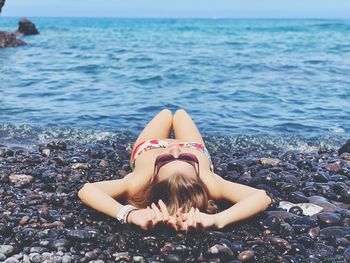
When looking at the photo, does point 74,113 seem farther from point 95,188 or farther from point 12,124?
point 95,188

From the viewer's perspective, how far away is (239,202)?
5203 mm

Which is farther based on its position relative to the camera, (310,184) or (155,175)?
(310,184)

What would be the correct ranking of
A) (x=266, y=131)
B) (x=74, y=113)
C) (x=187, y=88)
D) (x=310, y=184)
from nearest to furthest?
(x=310, y=184) < (x=266, y=131) < (x=74, y=113) < (x=187, y=88)

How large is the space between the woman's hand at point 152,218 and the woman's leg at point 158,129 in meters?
2.08

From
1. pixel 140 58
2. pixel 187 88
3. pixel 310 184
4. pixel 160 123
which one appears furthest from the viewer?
pixel 140 58

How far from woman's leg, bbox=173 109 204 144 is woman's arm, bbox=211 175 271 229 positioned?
1.35m

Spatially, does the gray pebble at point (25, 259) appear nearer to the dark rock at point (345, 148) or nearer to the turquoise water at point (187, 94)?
the turquoise water at point (187, 94)

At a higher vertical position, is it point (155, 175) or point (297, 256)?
point (155, 175)

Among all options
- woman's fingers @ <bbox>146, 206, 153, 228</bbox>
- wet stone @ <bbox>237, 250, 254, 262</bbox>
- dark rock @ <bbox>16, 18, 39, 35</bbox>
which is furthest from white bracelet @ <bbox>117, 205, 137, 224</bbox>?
dark rock @ <bbox>16, 18, 39, 35</bbox>

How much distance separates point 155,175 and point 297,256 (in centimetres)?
166

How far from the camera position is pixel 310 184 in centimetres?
671

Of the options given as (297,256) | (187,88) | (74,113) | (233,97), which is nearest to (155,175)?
(297,256)

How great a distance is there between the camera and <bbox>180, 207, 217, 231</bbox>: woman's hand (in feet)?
15.6

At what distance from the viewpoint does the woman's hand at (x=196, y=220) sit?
4746 mm
